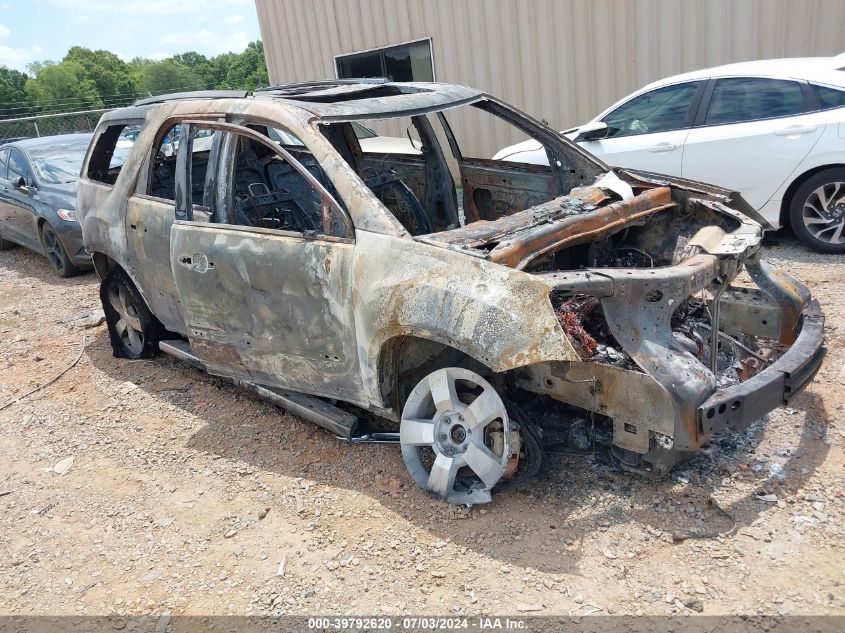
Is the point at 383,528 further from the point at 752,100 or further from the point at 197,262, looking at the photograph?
the point at 752,100

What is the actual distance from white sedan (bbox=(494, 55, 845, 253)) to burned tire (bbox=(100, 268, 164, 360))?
4.22 meters

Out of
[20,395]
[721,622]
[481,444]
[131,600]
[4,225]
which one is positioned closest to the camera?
[721,622]

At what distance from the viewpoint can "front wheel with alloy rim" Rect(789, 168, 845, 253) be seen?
6031 mm

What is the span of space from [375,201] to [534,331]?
43.7 inches

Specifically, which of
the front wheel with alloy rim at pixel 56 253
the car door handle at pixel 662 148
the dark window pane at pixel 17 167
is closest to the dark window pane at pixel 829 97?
the car door handle at pixel 662 148

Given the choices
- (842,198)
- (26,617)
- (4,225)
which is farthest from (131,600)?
(4,225)

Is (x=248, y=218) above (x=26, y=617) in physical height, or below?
above

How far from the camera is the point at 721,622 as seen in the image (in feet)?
8.50

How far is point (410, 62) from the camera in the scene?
454 inches

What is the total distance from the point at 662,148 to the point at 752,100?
0.84 metres

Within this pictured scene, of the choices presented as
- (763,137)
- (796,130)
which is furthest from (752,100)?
(796,130)

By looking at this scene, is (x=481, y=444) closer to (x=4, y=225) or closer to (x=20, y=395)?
(x=20, y=395)

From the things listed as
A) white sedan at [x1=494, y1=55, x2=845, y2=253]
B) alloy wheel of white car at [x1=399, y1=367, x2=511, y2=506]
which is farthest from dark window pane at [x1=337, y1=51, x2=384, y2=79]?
A: alloy wheel of white car at [x1=399, y1=367, x2=511, y2=506]

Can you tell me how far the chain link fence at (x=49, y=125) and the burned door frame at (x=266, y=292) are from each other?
1507cm
